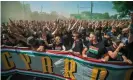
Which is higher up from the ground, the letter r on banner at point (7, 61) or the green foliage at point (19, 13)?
the green foliage at point (19, 13)

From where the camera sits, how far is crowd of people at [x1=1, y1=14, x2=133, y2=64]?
4.09 m

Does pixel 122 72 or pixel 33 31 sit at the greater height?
pixel 33 31

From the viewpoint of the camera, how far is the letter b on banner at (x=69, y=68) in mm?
4359

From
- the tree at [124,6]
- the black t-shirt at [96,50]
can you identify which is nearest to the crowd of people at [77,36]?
the black t-shirt at [96,50]

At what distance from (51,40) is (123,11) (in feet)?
4.85

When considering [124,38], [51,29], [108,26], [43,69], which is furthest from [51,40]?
[124,38]

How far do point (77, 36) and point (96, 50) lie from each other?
2.20 feet

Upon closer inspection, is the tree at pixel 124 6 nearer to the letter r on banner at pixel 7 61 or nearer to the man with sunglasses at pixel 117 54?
the man with sunglasses at pixel 117 54

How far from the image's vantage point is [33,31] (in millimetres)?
5113

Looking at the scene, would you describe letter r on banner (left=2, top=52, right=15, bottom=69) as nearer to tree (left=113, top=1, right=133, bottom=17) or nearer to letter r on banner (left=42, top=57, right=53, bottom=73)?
letter r on banner (left=42, top=57, right=53, bottom=73)

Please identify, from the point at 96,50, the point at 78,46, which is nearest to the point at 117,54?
the point at 96,50

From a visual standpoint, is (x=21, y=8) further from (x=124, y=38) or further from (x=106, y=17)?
(x=124, y=38)

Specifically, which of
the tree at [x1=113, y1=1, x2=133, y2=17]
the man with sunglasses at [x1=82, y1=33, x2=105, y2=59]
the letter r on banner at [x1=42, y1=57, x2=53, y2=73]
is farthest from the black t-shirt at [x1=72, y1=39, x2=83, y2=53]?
the tree at [x1=113, y1=1, x2=133, y2=17]

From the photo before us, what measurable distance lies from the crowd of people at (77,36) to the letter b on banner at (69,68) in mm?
193
